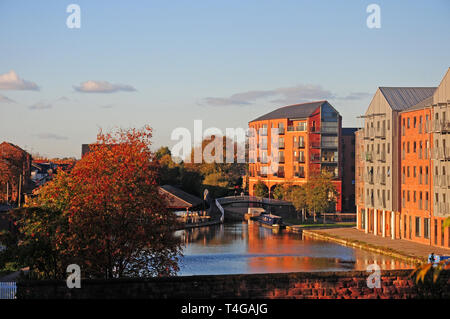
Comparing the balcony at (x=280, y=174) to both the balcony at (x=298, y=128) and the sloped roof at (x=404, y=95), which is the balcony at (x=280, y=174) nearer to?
the balcony at (x=298, y=128)

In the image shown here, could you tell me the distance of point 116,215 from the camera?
2970cm

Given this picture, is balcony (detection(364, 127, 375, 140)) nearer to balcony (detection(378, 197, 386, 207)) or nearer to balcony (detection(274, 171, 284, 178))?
balcony (detection(378, 197, 386, 207))

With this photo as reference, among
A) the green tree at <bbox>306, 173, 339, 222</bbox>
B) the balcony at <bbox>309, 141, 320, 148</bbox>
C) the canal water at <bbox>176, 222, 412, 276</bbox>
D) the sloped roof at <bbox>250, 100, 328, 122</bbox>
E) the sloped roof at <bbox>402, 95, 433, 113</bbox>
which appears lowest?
the canal water at <bbox>176, 222, 412, 276</bbox>

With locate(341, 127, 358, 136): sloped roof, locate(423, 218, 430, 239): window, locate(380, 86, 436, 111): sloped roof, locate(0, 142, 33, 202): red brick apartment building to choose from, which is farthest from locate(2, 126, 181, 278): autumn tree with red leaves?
locate(341, 127, 358, 136): sloped roof

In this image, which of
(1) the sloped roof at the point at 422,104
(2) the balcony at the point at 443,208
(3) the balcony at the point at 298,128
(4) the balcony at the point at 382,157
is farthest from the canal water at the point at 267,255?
(3) the balcony at the point at 298,128

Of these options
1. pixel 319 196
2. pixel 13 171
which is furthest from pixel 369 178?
pixel 13 171

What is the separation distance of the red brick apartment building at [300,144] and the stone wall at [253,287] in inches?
3211

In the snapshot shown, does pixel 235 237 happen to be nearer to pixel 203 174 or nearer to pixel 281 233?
pixel 281 233

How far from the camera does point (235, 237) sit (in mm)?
77750

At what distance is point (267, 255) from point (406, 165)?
51.9 ft

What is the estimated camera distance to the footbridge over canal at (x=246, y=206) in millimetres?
104938

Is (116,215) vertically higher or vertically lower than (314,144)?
lower

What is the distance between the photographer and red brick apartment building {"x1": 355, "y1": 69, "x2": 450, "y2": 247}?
5712 centimetres

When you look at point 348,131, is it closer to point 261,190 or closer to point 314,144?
point 314,144
